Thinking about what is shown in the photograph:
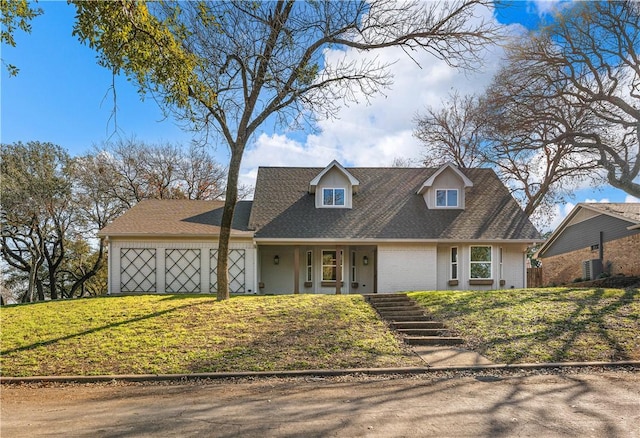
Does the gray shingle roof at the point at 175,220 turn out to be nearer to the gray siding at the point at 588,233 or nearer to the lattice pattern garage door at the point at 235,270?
the lattice pattern garage door at the point at 235,270

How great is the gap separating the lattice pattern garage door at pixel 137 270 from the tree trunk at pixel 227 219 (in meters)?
4.86

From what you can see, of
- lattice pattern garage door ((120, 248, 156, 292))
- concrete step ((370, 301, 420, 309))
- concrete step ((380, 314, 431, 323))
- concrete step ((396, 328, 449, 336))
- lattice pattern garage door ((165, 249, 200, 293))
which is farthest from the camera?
lattice pattern garage door ((165, 249, 200, 293))

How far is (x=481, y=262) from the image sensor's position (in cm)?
Result: 1833

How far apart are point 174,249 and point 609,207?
22.0 metres

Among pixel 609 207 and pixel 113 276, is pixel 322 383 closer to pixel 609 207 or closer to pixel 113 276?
pixel 113 276

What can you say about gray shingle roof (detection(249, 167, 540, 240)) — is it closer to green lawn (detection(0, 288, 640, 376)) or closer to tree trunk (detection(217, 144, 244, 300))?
tree trunk (detection(217, 144, 244, 300))

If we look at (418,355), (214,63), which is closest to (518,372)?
(418,355)

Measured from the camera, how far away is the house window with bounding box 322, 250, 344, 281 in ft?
62.9

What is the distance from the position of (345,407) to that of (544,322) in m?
7.19

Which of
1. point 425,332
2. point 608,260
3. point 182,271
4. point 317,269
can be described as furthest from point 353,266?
point 608,260

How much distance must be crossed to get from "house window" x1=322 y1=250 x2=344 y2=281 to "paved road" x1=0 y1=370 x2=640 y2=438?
11.3 metres

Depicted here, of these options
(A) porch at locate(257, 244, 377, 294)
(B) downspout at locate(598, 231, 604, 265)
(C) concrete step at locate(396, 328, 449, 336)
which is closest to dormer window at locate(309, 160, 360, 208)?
(A) porch at locate(257, 244, 377, 294)

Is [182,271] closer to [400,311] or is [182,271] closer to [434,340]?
[400,311]

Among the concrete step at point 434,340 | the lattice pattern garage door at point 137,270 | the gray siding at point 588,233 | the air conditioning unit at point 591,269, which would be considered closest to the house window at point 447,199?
the gray siding at point 588,233
